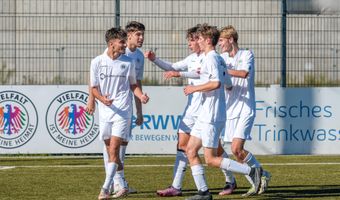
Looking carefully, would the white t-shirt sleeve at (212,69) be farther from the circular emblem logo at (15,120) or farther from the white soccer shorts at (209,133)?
the circular emblem logo at (15,120)

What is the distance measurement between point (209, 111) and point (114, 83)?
4.69 ft

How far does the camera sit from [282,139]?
68.5 feet

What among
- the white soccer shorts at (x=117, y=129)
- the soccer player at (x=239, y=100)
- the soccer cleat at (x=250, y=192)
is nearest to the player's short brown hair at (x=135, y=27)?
the soccer player at (x=239, y=100)

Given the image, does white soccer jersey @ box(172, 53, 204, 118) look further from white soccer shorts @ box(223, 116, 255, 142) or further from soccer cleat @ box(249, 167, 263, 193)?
soccer cleat @ box(249, 167, 263, 193)

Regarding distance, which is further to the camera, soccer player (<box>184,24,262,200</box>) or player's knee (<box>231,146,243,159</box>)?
player's knee (<box>231,146,243,159</box>)

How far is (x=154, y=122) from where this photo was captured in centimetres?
2070

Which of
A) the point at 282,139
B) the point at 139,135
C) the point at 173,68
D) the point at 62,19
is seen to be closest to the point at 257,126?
the point at 282,139

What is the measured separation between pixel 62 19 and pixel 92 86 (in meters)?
8.62

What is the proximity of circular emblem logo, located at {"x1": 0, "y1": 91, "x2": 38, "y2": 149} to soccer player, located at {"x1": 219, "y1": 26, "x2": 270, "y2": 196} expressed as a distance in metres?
6.93

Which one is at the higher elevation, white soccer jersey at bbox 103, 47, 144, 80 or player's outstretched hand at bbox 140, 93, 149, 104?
white soccer jersey at bbox 103, 47, 144, 80

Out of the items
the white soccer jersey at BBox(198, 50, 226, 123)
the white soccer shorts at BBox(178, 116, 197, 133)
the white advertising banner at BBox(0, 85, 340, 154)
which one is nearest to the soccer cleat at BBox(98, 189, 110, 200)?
the white soccer jersey at BBox(198, 50, 226, 123)

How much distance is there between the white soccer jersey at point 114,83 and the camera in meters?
13.7

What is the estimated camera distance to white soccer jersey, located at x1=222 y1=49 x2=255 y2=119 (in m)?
14.4

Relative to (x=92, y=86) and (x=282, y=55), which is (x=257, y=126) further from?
(x=92, y=86)
